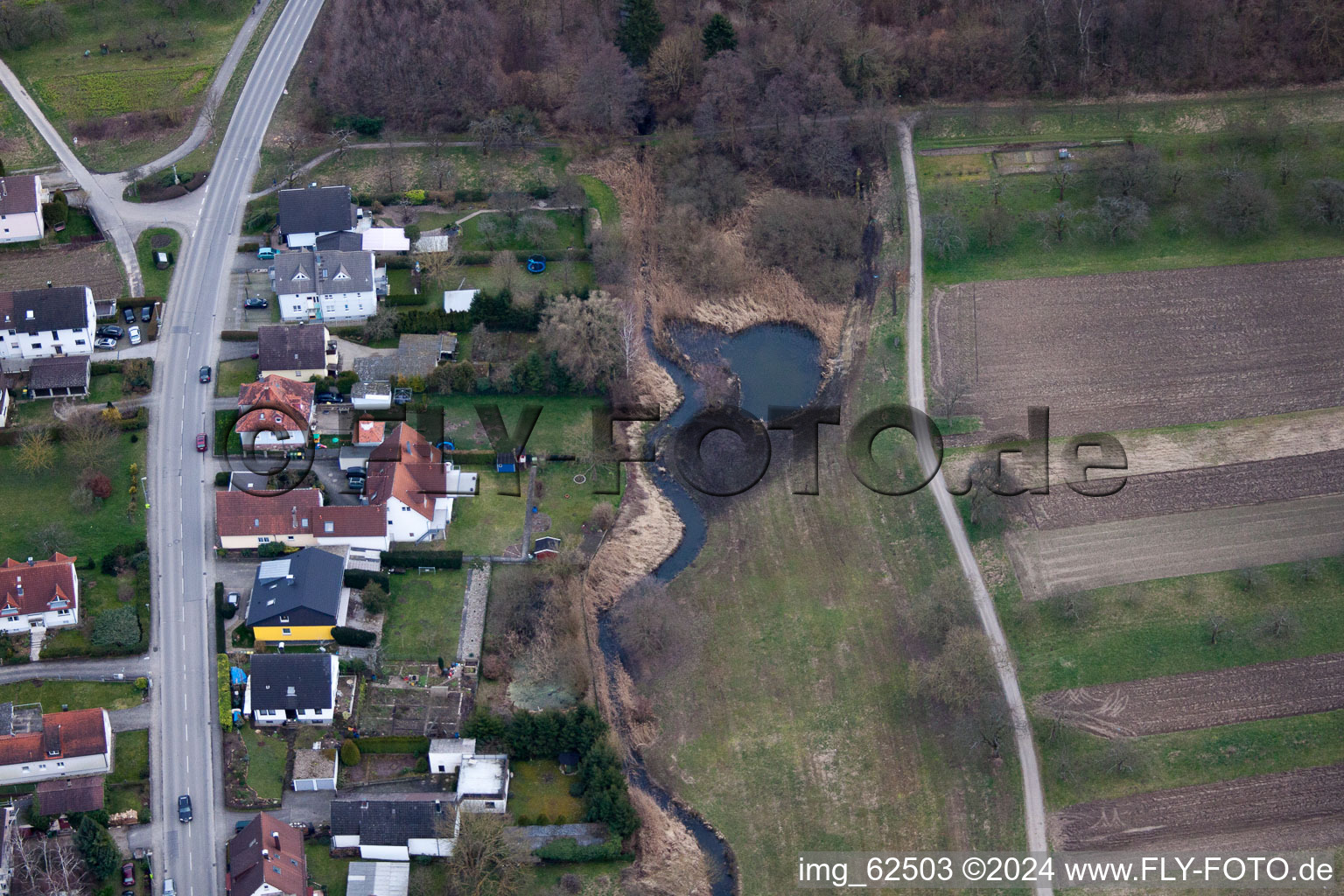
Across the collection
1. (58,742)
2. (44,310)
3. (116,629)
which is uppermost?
(44,310)

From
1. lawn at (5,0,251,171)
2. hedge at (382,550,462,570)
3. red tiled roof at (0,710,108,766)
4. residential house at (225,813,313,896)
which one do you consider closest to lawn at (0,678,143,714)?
red tiled roof at (0,710,108,766)

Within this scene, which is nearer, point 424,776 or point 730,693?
point 424,776

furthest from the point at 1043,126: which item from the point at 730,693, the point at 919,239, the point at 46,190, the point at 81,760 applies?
the point at 81,760

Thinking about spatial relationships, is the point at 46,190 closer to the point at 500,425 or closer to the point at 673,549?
the point at 500,425

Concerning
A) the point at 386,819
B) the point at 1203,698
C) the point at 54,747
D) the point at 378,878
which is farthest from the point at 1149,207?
the point at 54,747

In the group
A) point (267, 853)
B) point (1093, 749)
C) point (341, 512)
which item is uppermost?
point (341, 512)

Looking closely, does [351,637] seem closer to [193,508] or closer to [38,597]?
[193,508]
